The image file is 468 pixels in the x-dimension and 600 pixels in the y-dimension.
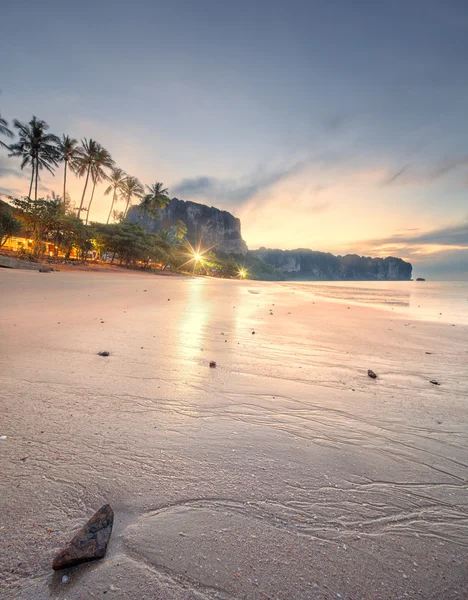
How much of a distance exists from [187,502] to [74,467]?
0.68 meters

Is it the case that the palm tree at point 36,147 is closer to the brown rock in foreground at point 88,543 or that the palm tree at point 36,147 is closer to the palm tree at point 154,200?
the palm tree at point 154,200

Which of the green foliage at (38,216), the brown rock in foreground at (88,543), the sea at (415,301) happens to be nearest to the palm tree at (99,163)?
the green foliage at (38,216)

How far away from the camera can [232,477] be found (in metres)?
1.50

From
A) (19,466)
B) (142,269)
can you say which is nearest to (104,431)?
(19,466)

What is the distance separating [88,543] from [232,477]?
73cm

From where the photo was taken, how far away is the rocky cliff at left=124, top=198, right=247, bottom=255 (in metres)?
173

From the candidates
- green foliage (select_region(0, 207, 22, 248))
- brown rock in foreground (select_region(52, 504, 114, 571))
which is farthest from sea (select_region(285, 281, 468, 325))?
green foliage (select_region(0, 207, 22, 248))

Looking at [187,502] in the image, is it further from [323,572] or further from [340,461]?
[340,461]

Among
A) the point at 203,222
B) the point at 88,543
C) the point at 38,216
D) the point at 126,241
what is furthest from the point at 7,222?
the point at 203,222

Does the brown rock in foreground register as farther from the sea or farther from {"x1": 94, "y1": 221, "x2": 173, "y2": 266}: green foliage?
{"x1": 94, "y1": 221, "x2": 173, "y2": 266}: green foliage

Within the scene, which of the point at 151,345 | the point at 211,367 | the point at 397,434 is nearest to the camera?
the point at 397,434

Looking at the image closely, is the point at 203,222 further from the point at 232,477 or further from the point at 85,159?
the point at 232,477

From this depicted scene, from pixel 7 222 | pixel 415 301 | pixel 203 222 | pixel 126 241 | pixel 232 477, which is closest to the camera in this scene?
pixel 232 477

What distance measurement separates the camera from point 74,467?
148 centimetres
